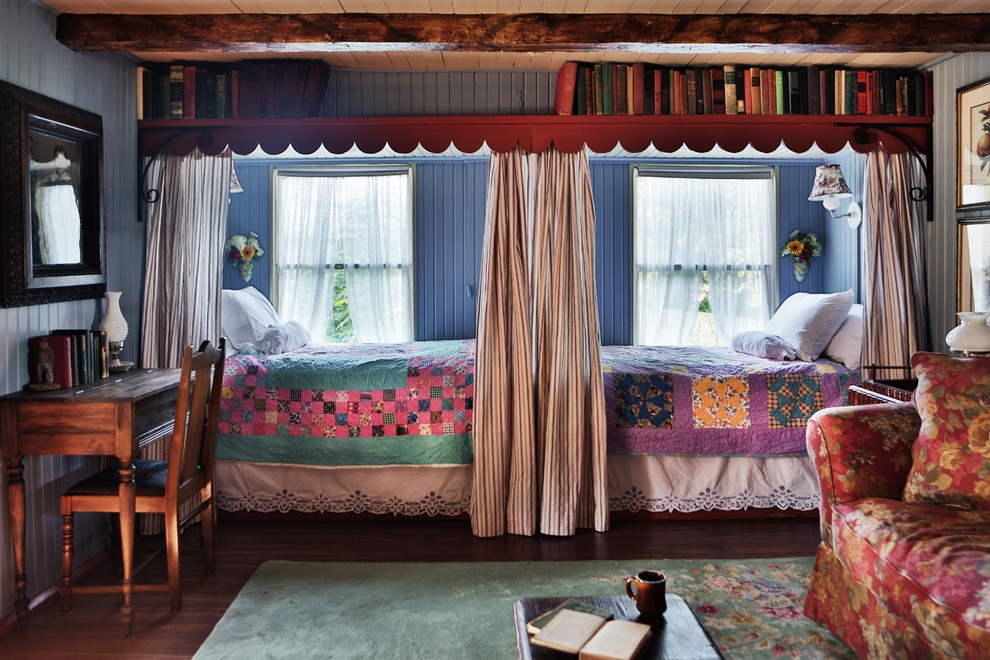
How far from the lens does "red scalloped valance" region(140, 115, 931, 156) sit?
3953 mm

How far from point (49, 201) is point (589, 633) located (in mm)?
2921

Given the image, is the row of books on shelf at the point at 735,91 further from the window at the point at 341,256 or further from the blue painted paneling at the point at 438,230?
the window at the point at 341,256

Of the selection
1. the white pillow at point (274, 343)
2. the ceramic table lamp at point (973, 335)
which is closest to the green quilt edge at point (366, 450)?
the white pillow at point (274, 343)

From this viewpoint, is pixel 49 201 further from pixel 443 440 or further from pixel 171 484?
pixel 443 440

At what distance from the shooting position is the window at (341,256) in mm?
5727

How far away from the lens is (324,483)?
4.13m

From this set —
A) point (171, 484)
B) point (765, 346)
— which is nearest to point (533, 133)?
point (765, 346)

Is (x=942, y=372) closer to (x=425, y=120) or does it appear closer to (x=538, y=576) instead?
(x=538, y=576)

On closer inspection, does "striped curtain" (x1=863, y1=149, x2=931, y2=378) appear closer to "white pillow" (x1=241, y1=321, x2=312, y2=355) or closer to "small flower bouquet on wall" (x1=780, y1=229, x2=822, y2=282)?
"small flower bouquet on wall" (x1=780, y1=229, x2=822, y2=282)

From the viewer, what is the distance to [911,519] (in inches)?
92.4

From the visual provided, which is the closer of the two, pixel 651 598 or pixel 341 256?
pixel 651 598

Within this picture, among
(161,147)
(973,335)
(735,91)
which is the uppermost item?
(735,91)

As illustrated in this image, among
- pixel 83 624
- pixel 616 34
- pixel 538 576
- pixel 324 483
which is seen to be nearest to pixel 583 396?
pixel 538 576

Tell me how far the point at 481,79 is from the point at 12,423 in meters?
2.83
